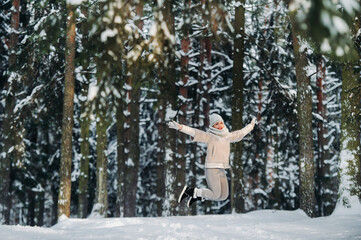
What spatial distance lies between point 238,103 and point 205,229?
14.9 feet

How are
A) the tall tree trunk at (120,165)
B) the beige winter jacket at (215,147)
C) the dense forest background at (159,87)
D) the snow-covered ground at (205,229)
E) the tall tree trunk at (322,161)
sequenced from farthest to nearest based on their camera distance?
1. the tall tree trunk at (322,161)
2. the tall tree trunk at (120,165)
3. the beige winter jacket at (215,147)
4. the snow-covered ground at (205,229)
5. the dense forest background at (159,87)

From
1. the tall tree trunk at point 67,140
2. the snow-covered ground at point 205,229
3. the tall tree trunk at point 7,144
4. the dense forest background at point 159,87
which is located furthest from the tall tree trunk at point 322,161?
the tall tree trunk at point 7,144

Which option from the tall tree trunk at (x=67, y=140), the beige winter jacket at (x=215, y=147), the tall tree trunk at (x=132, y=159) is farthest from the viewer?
the tall tree trunk at (x=132, y=159)

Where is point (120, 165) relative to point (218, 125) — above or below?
below

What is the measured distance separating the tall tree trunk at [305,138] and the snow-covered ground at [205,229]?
1001 millimetres

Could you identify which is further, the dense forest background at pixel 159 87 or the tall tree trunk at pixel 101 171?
the tall tree trunk at pixel 101 171

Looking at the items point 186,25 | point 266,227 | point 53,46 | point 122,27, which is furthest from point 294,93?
point 122,27

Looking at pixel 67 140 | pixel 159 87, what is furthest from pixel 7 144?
pixel 159 87

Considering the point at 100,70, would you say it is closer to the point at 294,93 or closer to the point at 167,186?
the point at 167,186

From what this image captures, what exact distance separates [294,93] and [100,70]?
11082 mm

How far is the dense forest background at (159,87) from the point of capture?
4.71 meters

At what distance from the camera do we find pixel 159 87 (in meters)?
5.43

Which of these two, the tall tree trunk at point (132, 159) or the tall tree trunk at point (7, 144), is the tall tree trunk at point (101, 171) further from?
the tall tree trunk at point (7, 144)

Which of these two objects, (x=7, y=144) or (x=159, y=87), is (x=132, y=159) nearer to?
(x=7, y=144)
